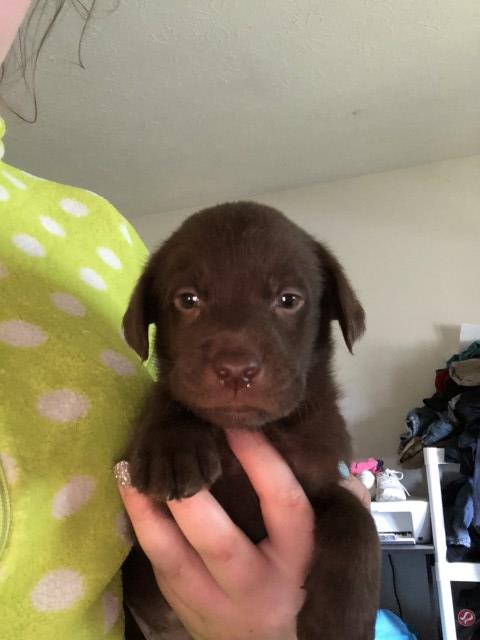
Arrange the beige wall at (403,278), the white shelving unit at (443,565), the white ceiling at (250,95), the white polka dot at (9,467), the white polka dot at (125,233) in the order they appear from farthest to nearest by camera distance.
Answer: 1. the beige wall at (403,278)
2. the white shelving unit at (443,565)
3. the white ceiling at (250,95)
4. the white polka dot at (125,233)
5. the white polka dot at (9,467)

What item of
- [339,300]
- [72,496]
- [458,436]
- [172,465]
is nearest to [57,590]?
[72,496]

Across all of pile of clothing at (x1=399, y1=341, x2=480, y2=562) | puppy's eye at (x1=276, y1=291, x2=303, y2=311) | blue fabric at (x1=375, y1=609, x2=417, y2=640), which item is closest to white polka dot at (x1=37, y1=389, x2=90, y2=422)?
puppy's eye at (x1=276, y1=291, x2=303, y2=311)

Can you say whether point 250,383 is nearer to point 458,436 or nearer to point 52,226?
point 52,226

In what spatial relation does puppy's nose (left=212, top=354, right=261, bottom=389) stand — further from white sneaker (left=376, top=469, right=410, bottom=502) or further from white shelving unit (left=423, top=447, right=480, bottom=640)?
white sneaker (left=376, top=469, right=410, bottom=502)

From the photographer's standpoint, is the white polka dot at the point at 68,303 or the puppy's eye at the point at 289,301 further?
the puppy's eye at the point at 289,301

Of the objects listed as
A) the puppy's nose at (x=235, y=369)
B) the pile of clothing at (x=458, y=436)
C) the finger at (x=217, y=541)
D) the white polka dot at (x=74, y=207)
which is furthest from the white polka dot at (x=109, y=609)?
the pile of clothing at (x=458, y=436)

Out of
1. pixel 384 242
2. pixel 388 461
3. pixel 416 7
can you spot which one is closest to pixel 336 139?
pixel 384 242

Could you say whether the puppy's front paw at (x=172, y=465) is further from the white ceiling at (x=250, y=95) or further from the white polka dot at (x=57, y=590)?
Result: the white ceiling at (x=250, y=95)
